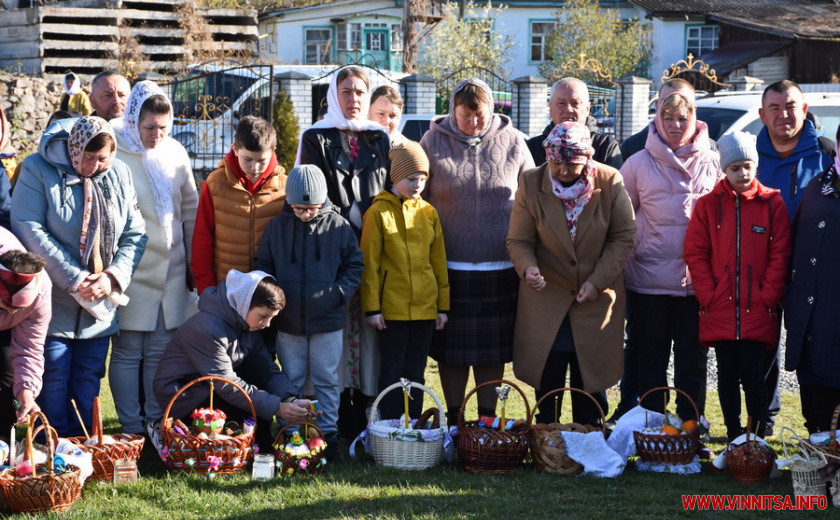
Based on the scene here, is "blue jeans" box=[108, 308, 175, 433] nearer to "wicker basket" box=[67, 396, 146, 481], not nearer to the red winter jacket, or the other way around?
"wicker basket" box=[67, 396, 146, 481]

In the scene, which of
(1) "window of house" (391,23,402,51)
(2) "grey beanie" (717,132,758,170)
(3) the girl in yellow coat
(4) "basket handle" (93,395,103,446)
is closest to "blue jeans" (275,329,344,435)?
(3) the girl in yellow coat

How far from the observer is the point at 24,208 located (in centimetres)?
475

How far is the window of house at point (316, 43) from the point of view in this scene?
28.9 meters

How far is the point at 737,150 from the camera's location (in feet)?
16.5

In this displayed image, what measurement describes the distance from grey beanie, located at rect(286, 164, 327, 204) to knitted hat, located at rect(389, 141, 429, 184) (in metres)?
0.43

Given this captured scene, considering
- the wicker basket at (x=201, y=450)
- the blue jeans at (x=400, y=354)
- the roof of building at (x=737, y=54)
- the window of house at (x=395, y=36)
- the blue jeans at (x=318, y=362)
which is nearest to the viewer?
the wicker basket at (x=201, y=450)

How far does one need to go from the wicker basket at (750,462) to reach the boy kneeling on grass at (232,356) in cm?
Answer: 204

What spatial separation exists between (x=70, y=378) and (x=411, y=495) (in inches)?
73.1

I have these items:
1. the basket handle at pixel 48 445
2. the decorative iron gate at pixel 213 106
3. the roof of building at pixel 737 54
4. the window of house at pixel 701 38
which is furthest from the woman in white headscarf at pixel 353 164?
the window of house at pixel 701 38

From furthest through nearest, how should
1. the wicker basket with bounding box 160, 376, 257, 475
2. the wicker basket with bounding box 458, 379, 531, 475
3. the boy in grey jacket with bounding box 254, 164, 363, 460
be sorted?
the boy in grey jacket with bounding box 254, 164, 363, 460 < the wicker basket with bounding box 458, 379, 531, 475 < the wicker basket with bounding box 160, 376, 257, 475

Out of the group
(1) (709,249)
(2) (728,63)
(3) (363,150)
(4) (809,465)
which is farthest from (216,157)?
(2) (728,63)

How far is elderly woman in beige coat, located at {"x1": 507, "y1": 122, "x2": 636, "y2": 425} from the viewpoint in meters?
5.19
